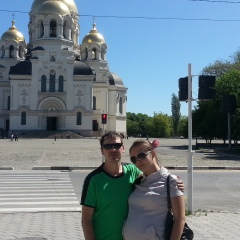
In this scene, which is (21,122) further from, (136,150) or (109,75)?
(136,150)

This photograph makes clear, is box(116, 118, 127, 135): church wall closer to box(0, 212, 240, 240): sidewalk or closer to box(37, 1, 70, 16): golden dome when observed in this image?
box(37, 1, 70, 16): golden dome

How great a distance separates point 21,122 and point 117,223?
7902 cm

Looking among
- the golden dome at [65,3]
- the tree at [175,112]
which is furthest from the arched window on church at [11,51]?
the tree at [175,112]

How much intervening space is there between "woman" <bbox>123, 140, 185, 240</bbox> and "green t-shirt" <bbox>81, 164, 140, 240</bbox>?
0.09m

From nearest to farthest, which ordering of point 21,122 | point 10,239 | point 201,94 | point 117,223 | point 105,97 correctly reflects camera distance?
point 117,223
point 10,239
point 201,94
point 21,122
point 105,97

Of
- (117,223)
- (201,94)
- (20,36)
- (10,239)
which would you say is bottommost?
(10,239)

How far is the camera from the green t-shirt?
3902 millimetres

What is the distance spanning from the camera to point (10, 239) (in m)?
7.68

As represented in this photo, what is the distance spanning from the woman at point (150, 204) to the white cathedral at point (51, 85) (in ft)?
251

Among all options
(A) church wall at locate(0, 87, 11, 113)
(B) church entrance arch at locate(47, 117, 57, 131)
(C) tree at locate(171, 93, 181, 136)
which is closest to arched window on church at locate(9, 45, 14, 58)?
(A) church wall at locate(0, 87, 11, 113)

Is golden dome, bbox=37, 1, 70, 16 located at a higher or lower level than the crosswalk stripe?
higher

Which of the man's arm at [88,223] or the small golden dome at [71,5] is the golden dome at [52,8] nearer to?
→ the small golden dome at [71,5]

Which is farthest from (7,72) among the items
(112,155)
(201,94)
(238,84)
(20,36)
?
(112,155)

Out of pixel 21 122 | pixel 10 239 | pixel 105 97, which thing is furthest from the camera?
pixel 105 97
